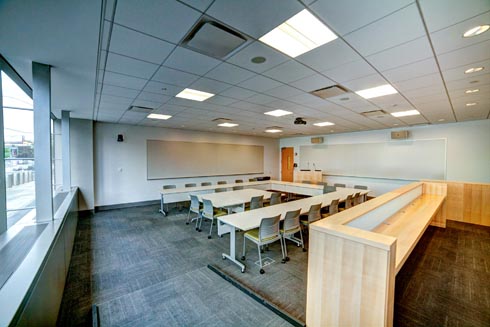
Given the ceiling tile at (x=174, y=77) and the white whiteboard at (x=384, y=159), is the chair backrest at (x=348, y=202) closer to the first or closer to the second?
the white whiteboard at (x=384, y=159)

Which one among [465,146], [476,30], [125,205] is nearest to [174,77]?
[476,30]

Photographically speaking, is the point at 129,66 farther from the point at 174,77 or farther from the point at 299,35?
the point at 299,35

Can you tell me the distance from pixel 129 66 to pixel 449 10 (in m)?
3.27

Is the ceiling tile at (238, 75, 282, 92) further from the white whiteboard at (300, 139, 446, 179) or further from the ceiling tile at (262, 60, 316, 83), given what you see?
the white whiteboard at (300, 139, 446, 179)

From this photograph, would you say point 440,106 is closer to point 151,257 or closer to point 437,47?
point 437,47

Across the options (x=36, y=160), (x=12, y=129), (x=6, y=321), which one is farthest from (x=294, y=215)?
(x=12, y=129)

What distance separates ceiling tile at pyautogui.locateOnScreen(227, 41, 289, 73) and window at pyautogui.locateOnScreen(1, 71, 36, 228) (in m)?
3.04

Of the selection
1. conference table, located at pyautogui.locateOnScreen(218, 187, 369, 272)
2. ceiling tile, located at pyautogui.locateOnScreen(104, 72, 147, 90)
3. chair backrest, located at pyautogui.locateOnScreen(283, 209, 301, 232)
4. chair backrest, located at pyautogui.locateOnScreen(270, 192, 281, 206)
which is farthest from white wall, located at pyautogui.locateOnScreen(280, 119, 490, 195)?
ceiling tile, located at pyautogui.locateOnScreen(104, 72, 147, 90)

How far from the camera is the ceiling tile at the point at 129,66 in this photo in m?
2.53

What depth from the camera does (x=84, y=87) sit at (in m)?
3.54

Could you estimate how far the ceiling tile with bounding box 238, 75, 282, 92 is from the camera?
3146 mm

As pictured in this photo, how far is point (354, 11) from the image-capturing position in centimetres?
168

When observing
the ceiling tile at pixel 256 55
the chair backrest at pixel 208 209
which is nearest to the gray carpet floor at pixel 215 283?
the chair backrest at pixel 208 209

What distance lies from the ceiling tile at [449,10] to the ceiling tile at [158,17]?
1.82 meters
